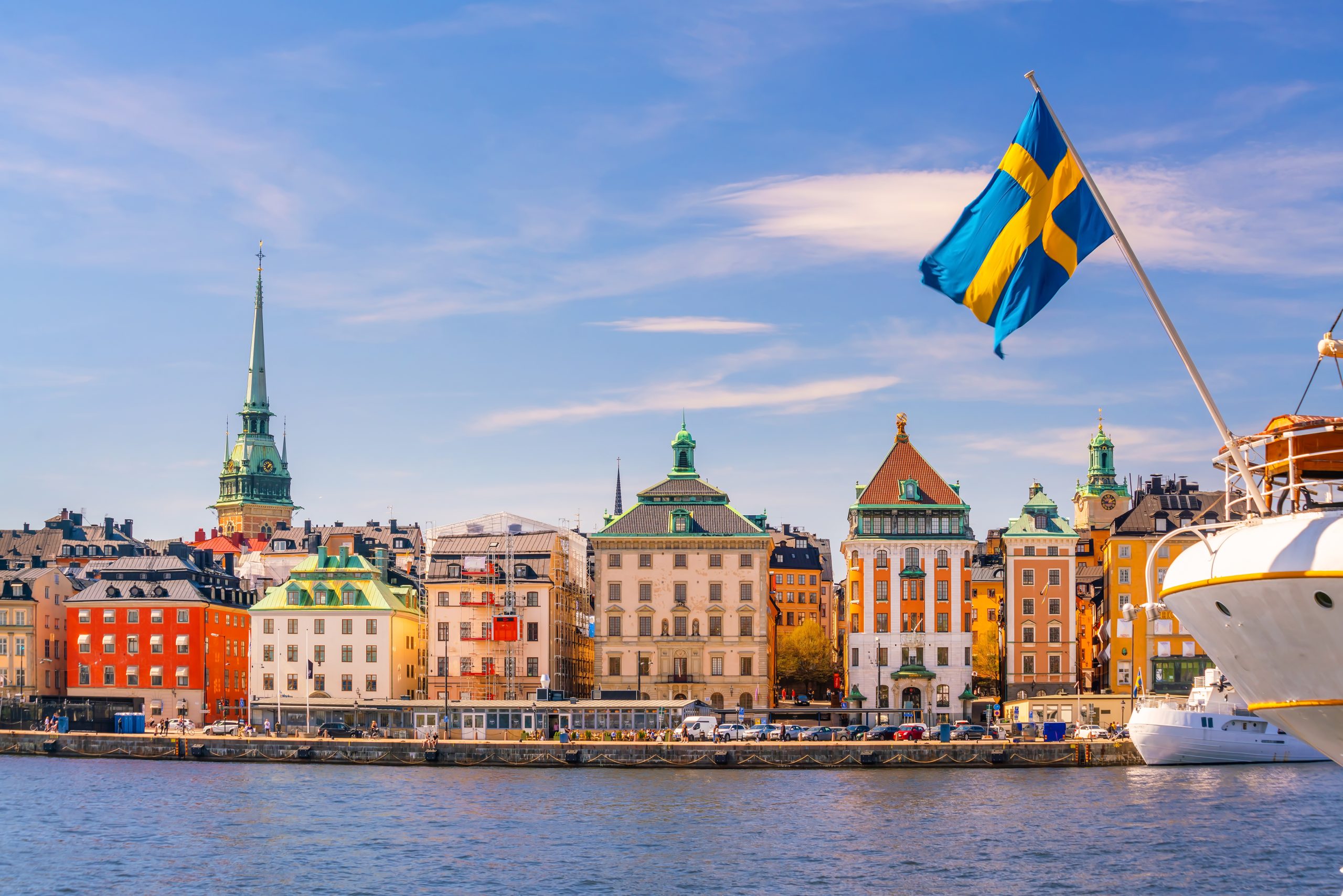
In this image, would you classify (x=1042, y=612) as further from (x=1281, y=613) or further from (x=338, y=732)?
(x=1281, y=613)

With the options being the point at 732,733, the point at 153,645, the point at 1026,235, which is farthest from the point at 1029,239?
the point at 153,645

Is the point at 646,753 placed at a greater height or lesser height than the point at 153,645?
lesser

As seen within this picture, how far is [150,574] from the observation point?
511ft

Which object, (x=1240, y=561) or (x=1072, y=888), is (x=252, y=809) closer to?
(x=1072, y=888)

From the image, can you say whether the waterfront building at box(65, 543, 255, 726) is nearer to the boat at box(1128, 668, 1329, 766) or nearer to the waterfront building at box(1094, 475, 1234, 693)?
the waterfront building at box(1094, 475, 1234, 693)

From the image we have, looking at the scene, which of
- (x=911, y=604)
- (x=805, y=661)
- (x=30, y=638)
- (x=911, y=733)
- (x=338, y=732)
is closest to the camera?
(x=911, y=733)

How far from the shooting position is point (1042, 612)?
461 ft

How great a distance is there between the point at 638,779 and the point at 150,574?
7377cm

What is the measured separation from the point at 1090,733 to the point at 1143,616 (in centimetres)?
1292

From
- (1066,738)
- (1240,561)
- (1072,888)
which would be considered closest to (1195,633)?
(1240,561)

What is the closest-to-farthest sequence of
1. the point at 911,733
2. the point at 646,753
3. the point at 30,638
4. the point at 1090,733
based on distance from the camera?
1. the point at 646,753
2. the point at 911,733
3. the point at 1090,733
4. the point at 30,638

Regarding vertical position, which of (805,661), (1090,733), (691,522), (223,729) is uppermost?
(691,522)

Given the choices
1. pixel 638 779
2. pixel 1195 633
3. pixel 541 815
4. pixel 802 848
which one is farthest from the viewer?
pixel 638 779

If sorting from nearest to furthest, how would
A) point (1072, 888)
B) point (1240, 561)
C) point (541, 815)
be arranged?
Result: point (1240, 561)
point (1072, 888)
point (541, 815)
